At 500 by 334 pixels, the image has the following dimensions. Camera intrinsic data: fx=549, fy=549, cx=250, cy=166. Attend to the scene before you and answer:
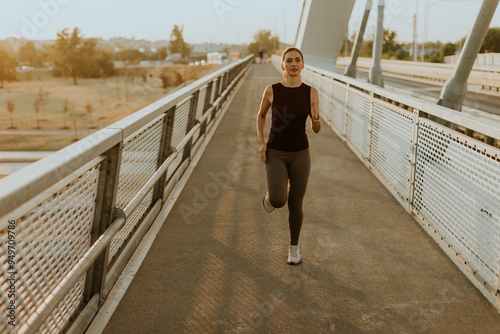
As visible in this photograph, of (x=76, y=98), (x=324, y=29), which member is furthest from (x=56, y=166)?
(x=76, y=98)

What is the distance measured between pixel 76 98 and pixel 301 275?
173 metres

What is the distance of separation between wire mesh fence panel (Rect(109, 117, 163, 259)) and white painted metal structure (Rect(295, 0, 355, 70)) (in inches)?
783

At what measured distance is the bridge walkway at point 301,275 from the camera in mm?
3660

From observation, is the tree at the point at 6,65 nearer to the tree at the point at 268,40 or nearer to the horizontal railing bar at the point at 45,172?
the tree at the point at 268,40

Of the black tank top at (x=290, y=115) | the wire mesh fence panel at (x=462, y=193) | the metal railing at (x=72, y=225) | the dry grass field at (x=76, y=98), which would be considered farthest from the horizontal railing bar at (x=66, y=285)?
the dry grass field at (x=76, y=98)

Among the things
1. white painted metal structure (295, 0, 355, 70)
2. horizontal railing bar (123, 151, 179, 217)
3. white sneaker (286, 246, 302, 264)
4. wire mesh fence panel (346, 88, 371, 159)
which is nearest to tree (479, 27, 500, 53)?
white painted metal structure (295, 0, 355, 70)

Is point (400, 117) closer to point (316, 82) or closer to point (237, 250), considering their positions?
point (237, 250)

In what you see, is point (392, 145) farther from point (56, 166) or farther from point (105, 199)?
point (56, 166)

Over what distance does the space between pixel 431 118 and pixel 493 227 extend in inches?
82.3

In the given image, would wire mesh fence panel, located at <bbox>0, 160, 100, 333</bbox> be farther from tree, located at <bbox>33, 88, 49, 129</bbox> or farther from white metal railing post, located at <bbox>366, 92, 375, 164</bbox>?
tree, located at <bbox>33, 88, 49, 129</bbox>

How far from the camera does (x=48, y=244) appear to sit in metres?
2.70

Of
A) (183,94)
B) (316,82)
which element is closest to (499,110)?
(316,82)

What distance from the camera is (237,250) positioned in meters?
4.98

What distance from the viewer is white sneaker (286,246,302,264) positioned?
4664 millimetres
